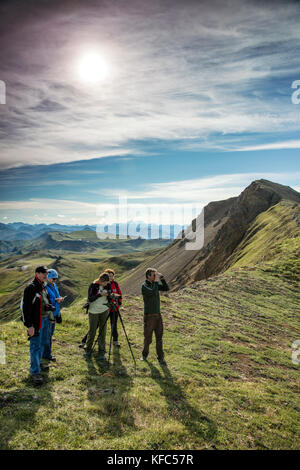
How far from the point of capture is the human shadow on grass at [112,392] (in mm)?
7812

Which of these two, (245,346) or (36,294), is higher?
(36,294)

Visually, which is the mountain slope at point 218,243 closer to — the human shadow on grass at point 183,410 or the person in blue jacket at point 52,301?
the human shadow on grass at point 183,410

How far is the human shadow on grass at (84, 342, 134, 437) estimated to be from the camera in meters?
7.81

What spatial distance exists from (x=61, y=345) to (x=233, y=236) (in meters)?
69.8

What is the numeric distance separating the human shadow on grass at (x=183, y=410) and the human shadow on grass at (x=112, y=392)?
4.42ft

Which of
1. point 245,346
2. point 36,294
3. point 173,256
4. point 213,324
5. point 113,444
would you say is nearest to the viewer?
point 113,444

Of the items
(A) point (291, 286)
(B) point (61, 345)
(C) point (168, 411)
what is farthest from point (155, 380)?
(A) point (291, 286)

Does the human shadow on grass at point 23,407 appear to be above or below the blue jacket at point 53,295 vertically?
below

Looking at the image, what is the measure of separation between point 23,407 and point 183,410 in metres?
4.92

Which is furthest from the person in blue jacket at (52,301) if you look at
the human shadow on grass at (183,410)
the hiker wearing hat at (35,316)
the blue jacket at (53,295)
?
the human shadow on grass at (183,410)

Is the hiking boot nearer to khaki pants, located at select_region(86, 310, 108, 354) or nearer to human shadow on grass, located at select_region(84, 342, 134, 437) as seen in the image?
human shadow on grass, located at select_region(84, 342, 134, 437)

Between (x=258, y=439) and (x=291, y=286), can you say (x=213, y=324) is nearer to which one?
(x=258, y=439)

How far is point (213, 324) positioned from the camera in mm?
18828

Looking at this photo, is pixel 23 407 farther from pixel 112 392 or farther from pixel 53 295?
pixel 53 295
